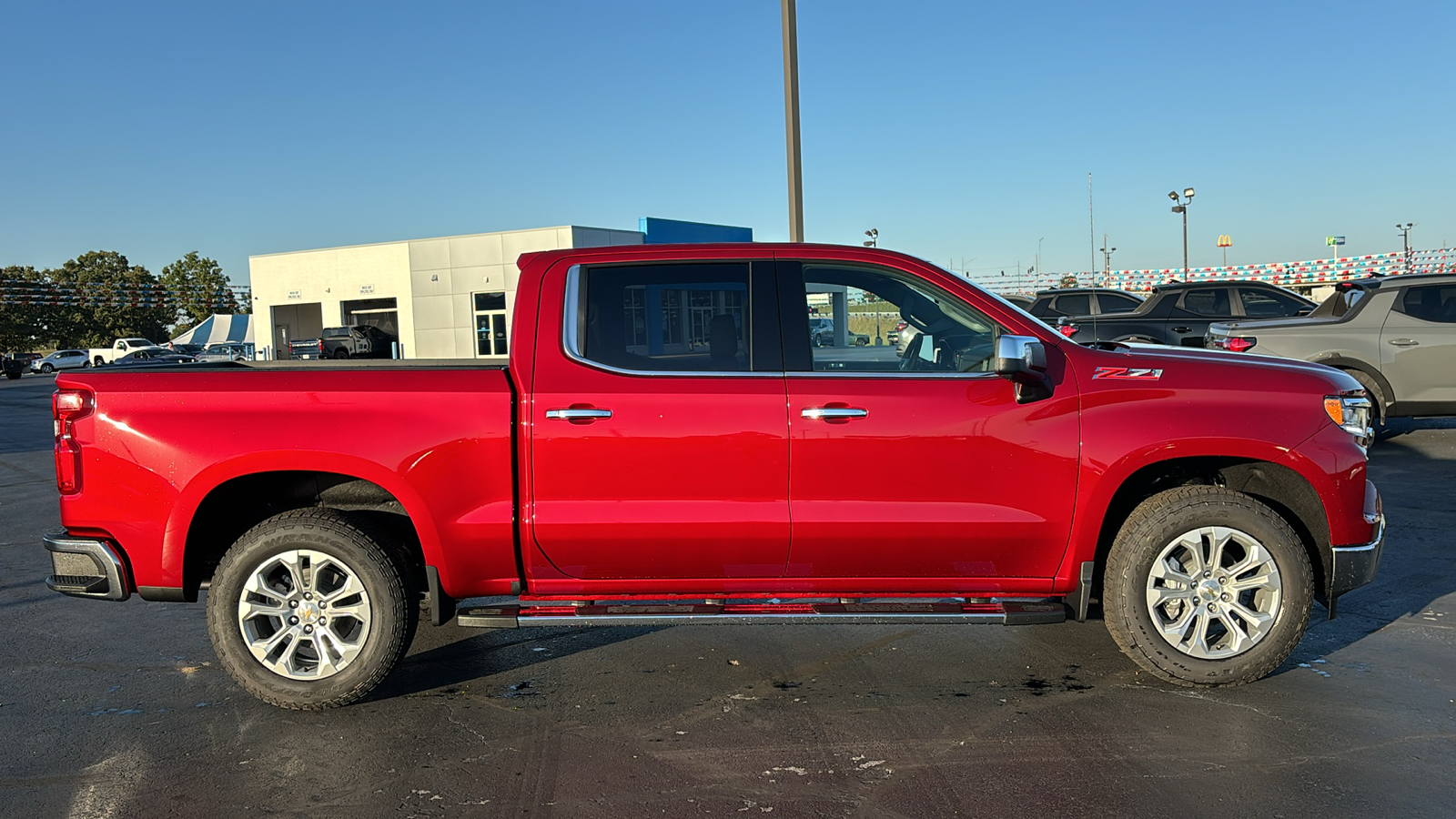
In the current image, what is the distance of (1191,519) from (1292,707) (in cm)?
85

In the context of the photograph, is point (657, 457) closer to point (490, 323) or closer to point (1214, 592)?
point (1214, 592)

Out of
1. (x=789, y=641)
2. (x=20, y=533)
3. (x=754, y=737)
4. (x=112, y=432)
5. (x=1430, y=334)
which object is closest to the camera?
(x=754, y=737)

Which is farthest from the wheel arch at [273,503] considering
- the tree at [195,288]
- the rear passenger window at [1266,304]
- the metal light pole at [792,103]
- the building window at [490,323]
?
the tree at [195,288]

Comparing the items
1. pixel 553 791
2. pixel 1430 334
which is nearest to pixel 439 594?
pixel 553 791

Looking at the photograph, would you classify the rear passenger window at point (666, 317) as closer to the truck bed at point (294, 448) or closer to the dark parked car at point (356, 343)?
the truck bed at point (294, 448)

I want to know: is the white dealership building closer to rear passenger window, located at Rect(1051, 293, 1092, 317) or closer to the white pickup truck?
the white pickup truck

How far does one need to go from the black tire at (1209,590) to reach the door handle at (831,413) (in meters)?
1.28

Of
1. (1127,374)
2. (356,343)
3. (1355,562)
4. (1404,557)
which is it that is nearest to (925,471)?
(1127,374)

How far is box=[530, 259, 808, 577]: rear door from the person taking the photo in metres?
4.14

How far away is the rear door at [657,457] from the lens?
4.14 metres

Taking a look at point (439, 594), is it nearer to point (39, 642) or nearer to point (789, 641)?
point (789, 641)

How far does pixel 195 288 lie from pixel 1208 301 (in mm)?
96079

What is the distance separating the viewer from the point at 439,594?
14.0ft

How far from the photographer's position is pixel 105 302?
80.8 m
